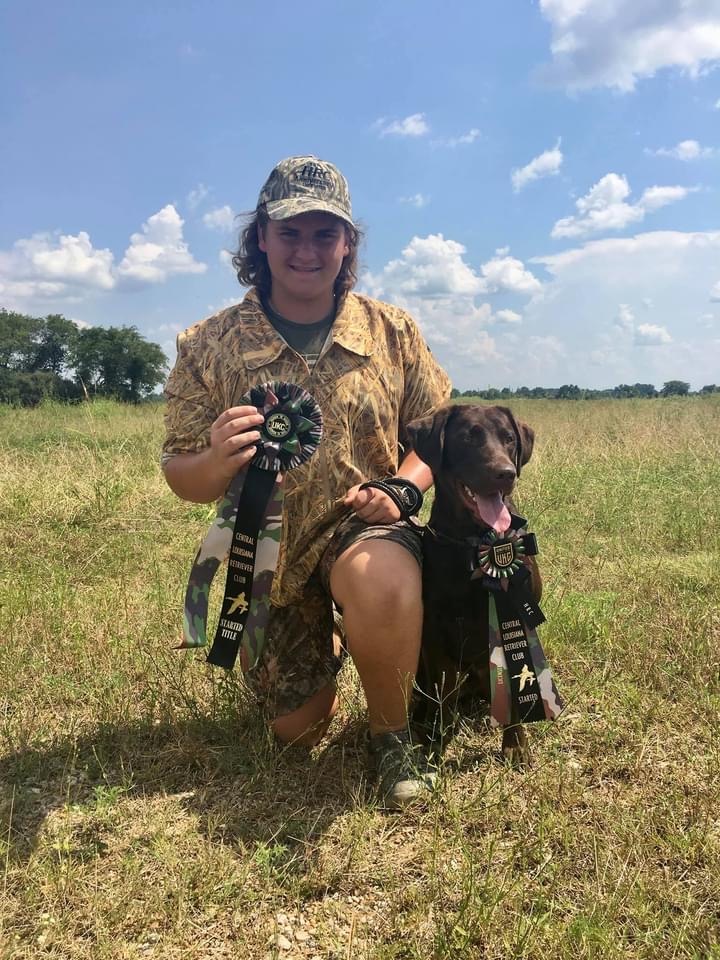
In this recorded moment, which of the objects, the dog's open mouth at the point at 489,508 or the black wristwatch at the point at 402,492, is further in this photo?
the black wristwatch at the point at 402,492

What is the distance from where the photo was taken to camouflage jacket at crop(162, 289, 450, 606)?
2457 mm

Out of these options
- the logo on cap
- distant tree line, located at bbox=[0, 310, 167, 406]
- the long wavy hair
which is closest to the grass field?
the long wavy hair

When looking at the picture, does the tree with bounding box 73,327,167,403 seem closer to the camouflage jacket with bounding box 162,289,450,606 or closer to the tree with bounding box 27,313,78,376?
the tree with bounding box 27,313,78,376

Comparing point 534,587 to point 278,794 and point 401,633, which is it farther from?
point 278,794

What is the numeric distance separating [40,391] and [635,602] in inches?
677

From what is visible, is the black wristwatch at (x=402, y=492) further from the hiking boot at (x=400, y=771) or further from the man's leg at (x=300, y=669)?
the hiking boot at (x=400, y=771)

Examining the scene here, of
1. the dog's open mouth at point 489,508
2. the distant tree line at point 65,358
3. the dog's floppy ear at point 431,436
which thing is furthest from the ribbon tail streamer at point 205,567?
the distant tree line at point 65,358

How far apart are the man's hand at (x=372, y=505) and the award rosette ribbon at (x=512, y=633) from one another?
0.34 metres

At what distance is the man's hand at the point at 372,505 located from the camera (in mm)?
2330

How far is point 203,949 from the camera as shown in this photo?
1.58 meters

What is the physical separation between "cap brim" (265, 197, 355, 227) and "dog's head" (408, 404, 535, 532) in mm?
813

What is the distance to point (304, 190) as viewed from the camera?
2.45 meters

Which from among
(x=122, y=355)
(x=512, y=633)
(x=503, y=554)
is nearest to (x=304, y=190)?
(x=503, y=554)

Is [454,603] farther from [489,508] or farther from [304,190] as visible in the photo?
[304,190]
